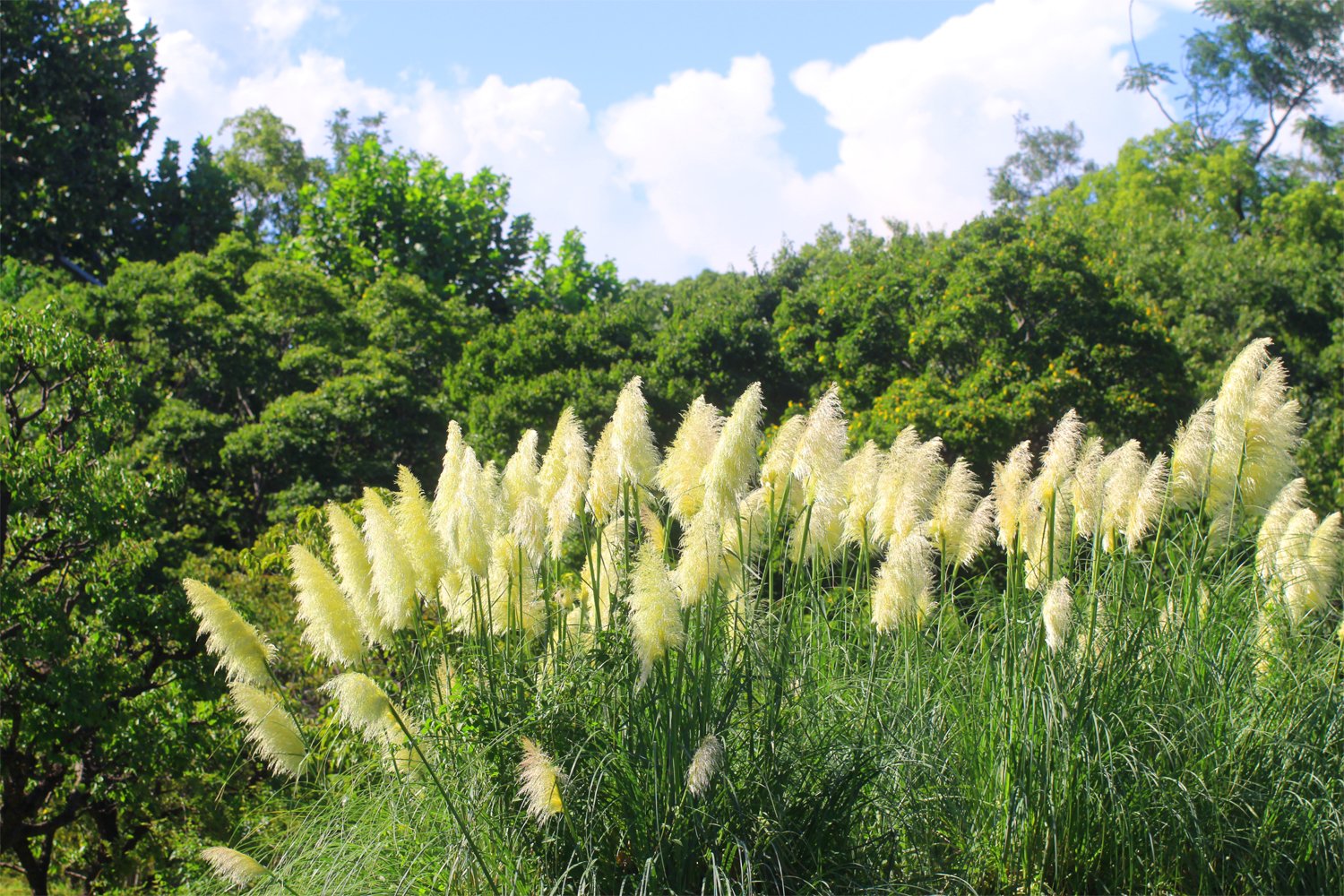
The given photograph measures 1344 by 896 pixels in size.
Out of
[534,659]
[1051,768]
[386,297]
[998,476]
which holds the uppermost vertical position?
[386,297]

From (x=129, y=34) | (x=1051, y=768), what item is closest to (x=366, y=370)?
(x=129, y=34)

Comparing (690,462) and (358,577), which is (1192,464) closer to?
(690,462)

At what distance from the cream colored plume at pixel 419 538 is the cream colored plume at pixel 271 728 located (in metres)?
0.70

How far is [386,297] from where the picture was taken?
2158cm

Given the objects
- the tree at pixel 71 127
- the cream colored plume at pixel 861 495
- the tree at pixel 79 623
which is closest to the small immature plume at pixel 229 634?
the cream colored plume at pixel 861 495

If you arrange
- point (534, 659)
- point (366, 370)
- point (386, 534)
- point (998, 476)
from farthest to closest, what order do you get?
point (366, 370) < point (998, 476) < point (534, 659) < point (386, 534)

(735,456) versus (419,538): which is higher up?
(735,456)

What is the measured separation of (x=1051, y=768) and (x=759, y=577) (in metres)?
1.40

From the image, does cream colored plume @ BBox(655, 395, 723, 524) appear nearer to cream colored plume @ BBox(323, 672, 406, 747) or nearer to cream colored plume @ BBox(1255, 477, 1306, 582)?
cream colored plume @ BBox(323, 672, 406, 747)

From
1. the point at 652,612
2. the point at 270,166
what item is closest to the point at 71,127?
the point at 270,166

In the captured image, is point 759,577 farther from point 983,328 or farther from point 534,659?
point 983,328

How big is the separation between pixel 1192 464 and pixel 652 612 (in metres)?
3.08

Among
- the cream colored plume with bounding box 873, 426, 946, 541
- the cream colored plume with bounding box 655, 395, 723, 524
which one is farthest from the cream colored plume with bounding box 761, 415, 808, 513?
the cream colored plume with bounding box 873, 426, 946, 541

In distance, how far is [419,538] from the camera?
15.9 ft
